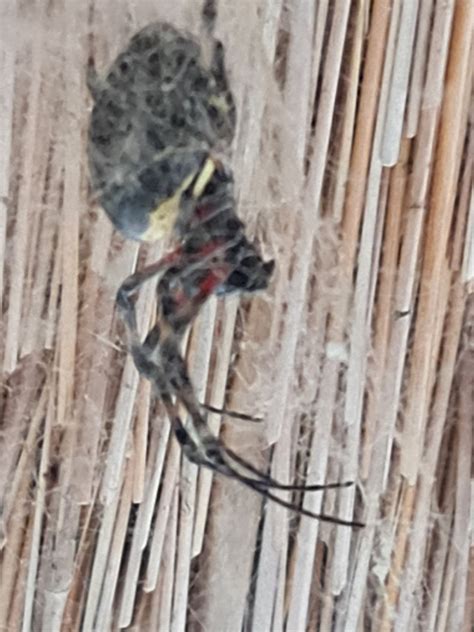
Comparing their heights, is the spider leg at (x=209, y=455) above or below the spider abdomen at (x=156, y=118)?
below

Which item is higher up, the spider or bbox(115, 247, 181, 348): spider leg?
the spider

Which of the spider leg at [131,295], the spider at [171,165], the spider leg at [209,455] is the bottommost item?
the spider leg at [209,455]

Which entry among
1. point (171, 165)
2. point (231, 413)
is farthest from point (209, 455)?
point (171, 165)

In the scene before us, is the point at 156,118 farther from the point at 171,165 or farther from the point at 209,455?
the point at 209,455

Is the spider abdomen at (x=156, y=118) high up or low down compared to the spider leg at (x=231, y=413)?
up

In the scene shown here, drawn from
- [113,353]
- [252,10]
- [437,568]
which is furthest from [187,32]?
[437,568]

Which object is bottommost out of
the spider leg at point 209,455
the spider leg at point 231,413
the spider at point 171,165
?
the spider leg at point 209,455

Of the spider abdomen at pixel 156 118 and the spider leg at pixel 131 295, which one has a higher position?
the spider abdomen at pixel 156 118

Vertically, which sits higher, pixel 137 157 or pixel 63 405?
pixel 137 157

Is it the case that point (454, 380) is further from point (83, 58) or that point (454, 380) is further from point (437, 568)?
point (83, 58)
